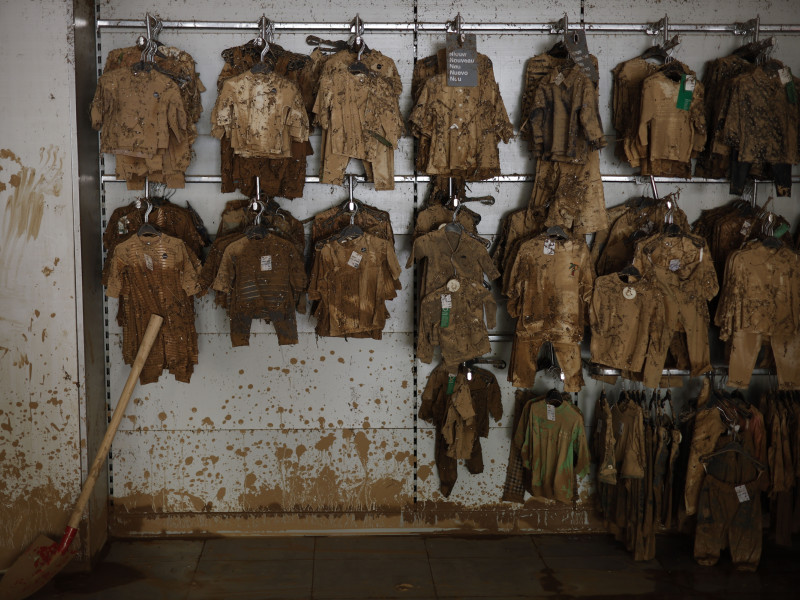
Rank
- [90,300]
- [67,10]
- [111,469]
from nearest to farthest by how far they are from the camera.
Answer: [67,10] < [90,300] < [111,469]

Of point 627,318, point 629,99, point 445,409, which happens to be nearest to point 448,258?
point 445,409

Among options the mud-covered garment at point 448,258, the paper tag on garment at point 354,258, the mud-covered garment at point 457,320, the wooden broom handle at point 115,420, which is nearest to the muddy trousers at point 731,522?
the mud-covered garment at point 457,320

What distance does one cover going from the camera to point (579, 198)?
385 cm

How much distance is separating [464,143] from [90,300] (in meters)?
2.13

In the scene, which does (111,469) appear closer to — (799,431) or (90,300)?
(90,300)

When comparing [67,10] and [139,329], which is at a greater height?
[67,10]

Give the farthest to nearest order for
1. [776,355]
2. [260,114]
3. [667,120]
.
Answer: [776,355] < [667,120] < [260,114]

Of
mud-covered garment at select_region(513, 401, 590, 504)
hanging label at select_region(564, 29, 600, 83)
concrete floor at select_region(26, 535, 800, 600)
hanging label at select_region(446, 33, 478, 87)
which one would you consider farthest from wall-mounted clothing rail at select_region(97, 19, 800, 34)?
concrete floor at select_region(26, 535, 800, 600)

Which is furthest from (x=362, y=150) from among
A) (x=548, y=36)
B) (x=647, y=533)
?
(x=647, y=533)

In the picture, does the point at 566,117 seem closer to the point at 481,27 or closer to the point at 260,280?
the point at 481,27

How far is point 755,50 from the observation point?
387 cm

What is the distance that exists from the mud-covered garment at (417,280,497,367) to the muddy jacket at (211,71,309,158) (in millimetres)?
1102

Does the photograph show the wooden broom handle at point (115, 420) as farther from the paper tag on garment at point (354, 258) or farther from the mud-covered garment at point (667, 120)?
the mud-covered garment at point (667, 120)

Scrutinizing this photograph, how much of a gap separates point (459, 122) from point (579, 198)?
2.46 feet
